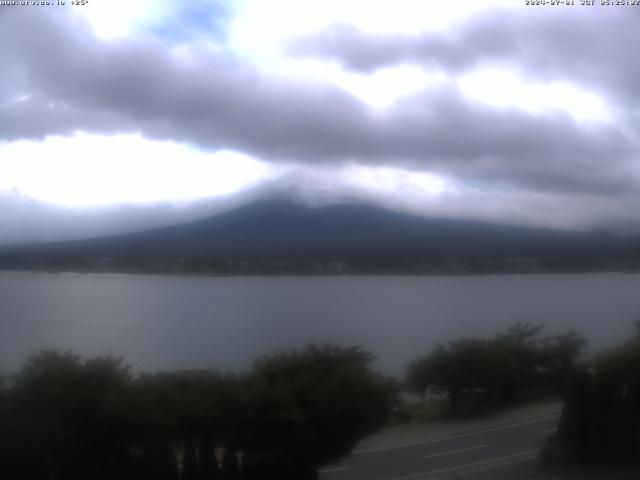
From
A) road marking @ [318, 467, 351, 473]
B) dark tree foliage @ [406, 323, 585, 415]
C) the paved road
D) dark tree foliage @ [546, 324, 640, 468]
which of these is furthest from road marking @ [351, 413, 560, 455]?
dark tree foliage @ [406, 323, 585, 415]

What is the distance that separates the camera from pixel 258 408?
15250 mm

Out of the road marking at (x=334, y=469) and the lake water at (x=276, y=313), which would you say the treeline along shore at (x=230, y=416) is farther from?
the lake water at (x=276, y=313)

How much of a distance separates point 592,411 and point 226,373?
8083mm

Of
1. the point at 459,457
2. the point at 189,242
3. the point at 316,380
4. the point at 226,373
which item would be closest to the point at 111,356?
the point at 226,373

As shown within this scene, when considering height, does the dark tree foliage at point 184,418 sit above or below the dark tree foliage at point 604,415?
above

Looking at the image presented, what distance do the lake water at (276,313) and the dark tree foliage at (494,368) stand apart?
1381mm

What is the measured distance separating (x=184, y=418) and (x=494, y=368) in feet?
46.3

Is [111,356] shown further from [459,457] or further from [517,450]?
[517,450]

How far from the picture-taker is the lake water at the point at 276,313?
28.5m

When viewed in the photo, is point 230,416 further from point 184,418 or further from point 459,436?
point 459,436

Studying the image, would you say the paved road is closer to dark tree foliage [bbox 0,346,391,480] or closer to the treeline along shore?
the treeline along shore

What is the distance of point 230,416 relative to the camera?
15.4m

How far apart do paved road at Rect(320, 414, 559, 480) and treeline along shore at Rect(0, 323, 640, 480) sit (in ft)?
2.81

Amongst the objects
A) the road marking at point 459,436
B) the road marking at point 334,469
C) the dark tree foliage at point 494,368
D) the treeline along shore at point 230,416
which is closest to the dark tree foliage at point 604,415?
the treeline along shore at point 230,416
